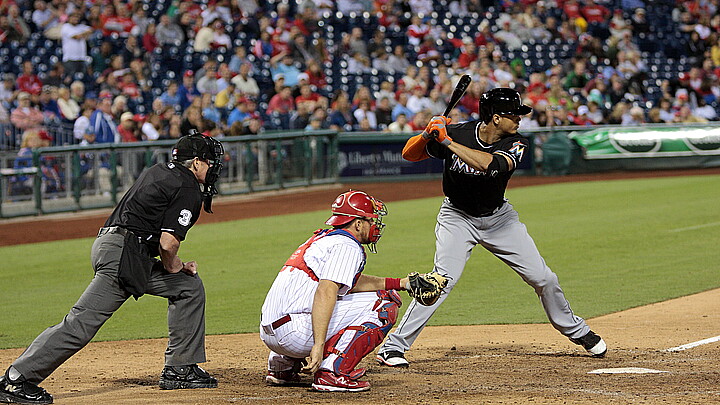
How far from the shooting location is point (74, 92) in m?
18.0

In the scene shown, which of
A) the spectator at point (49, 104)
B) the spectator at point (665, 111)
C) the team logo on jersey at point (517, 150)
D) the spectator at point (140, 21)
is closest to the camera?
the team logo on jersey at point (517, 150)

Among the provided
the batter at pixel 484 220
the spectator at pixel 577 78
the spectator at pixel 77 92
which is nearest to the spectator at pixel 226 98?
the spectator at pixel 77 92

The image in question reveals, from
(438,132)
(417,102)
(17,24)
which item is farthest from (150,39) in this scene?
(438,132)

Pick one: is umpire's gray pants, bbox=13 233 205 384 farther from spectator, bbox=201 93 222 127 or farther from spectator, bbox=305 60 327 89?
spectator, bbox=305 60 327 89

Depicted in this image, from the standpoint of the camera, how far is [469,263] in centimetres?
1108

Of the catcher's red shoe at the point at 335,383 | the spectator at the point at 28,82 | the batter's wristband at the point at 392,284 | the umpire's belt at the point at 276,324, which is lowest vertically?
the catcher's red shoe at the point at 335,383

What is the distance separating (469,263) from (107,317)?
6.12 metres

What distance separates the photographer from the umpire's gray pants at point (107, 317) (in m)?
5.28

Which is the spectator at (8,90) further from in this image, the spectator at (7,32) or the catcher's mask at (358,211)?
the catcher's mask at (358,211)

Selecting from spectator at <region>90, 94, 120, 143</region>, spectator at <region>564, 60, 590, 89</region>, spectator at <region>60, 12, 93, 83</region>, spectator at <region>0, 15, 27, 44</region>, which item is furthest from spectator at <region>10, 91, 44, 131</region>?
spectator at <region>564, 60, 590, 89</region>

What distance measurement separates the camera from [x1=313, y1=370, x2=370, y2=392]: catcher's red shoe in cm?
544

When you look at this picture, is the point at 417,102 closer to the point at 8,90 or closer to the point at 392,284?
the point at 8,90

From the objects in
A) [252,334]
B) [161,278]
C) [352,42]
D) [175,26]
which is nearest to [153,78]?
[175,26]

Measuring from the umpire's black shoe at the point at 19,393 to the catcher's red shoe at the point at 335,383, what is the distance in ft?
4.64
